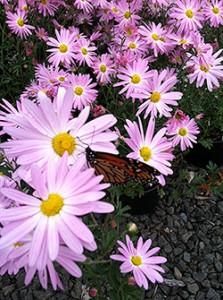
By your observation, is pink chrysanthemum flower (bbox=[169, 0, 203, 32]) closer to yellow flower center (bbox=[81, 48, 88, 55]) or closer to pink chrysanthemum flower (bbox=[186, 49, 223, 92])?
pink chrysanthemum flower (bbox=[186, 49, 223, 92])

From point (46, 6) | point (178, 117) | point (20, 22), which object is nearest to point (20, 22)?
point (20, 22)

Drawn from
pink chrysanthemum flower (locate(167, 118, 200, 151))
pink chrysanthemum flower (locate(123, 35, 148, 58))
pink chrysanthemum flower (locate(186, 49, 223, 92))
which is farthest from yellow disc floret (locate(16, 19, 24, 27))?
pink chrysanthemum flower (locate(167, 118, 200, 151))

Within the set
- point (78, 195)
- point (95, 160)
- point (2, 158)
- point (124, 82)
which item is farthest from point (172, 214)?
point (78, 195)

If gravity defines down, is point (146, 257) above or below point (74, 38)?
below

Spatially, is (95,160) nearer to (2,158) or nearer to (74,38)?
(2,158)

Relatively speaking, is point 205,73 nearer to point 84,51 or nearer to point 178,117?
point 178,117

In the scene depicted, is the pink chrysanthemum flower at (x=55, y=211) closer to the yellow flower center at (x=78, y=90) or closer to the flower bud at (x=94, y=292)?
the flower bud at (x=94, y=292)

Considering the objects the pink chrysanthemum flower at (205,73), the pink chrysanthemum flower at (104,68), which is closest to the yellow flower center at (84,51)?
the pink chrysanthemum flower at (104,68)
